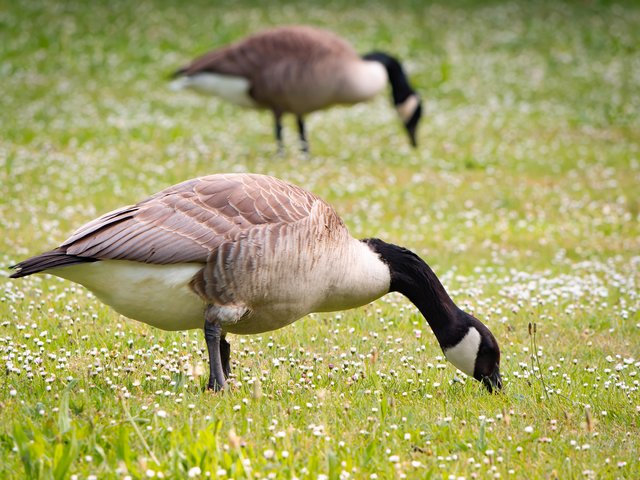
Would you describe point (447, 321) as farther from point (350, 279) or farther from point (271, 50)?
point (271, 50)

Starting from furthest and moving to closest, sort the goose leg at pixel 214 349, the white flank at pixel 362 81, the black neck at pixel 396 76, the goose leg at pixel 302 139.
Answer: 1. the black neck at pixel 396 76
2. the goose leg at pixel 302 139
3. the white flank at pixel 362 81
4. the goose leg at pixel 214 349

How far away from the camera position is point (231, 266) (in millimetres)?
5160

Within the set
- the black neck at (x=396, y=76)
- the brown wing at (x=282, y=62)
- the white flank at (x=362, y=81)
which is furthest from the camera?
the black neck at (x=396, y=76)

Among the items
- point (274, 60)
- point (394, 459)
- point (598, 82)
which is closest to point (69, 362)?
point (394, 459)

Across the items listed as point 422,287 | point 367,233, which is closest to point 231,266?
point 422,287

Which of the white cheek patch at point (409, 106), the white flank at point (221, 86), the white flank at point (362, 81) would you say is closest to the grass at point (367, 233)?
the white cheek patch at point (409, 106)

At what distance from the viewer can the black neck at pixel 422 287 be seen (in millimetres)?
5711

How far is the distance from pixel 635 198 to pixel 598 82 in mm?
8523

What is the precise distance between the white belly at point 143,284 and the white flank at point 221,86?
31.3ft

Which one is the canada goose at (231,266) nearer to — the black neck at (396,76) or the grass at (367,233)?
the grass at (367,233)

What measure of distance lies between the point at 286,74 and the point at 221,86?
50.4 inches

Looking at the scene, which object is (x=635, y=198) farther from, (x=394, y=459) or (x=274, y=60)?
(x=394, y=459)

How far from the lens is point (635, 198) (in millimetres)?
12891

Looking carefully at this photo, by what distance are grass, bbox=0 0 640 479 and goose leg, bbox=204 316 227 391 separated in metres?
0.13
